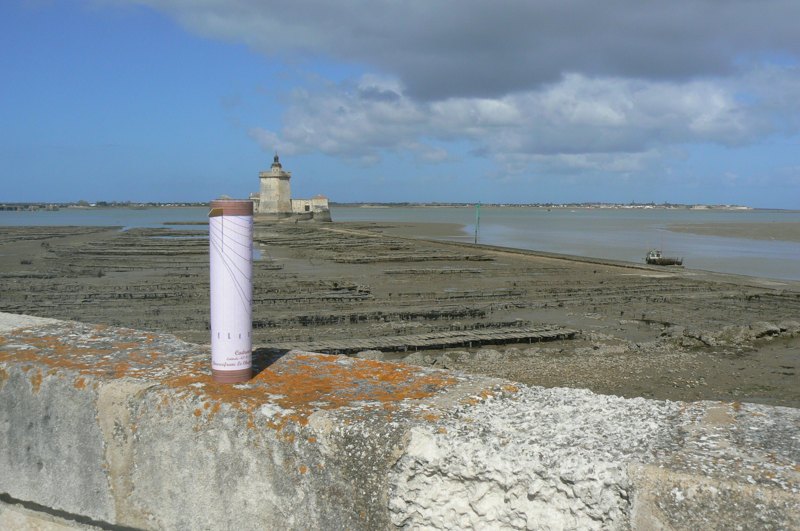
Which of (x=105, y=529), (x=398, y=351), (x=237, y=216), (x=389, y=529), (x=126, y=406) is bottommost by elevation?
(x=398, y=351)

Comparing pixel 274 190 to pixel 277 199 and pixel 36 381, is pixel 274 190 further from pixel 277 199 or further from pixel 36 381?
pixel 36 381

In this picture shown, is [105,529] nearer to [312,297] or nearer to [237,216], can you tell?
[237,216]

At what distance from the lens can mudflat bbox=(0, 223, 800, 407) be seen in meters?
9.38

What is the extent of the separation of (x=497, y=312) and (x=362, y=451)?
1269 cm

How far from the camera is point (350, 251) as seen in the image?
30250 millimetres

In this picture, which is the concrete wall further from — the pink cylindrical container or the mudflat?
the mudflat

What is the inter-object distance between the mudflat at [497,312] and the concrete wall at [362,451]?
6579mm

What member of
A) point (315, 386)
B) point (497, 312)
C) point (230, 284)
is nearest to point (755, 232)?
point (497, 312)

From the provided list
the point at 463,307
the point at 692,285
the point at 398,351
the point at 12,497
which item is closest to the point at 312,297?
the point at 463,307

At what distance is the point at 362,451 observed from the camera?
181 centimetres

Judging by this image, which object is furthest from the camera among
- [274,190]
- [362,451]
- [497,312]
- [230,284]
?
[274,190]

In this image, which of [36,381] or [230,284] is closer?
[230,284]

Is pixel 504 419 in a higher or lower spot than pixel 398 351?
higher

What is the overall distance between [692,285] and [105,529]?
776 inches
